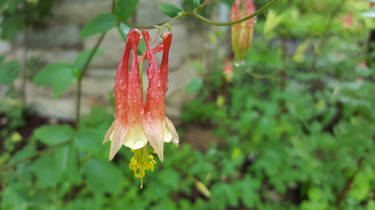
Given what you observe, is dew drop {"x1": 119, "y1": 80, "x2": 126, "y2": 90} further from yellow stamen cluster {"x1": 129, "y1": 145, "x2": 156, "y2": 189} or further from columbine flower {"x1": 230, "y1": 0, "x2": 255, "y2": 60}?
columbine flower {"x1": 230, "y1": 0, "x2": 255, "y2": 60}

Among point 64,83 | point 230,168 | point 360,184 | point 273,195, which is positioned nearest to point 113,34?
point 64,83

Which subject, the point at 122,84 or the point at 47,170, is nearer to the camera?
the point at 122,84

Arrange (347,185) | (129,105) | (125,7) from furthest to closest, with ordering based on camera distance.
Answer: (347,185), (125,7), (129,105)

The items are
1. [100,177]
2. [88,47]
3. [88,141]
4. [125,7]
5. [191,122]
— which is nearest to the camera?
[125,7]

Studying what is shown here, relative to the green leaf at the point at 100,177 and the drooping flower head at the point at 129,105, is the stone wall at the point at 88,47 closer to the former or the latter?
the green leaf at the point at 100,177

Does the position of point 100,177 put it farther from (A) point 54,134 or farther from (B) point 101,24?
(B) point 101,24

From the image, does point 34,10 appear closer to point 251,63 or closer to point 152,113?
point 251,63

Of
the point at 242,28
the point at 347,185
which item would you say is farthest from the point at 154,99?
the point at 347,185

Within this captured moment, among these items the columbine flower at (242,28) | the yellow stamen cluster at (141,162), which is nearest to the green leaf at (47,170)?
the yellow stamen cluster at (141,162)

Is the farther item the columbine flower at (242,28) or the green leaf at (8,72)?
the green leaf at (8,72)
